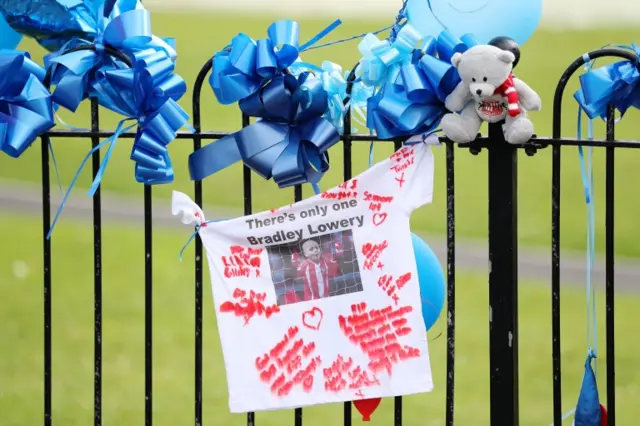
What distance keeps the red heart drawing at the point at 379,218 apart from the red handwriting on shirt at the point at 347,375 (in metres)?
0.39

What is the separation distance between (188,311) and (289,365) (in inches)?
177

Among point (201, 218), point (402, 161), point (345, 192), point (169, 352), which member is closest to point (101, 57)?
point (201, 218)

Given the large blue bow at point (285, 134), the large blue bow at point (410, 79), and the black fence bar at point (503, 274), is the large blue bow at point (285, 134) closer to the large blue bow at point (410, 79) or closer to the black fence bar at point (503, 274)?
the large blue bow at point (410, 79)

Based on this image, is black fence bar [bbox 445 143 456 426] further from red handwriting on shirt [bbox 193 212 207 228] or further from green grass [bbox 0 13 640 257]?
green grass [bbox 0 13 640 257]

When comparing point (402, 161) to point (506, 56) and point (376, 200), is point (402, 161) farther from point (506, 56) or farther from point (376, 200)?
point (506, 56)

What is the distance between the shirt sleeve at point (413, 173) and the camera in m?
2.96

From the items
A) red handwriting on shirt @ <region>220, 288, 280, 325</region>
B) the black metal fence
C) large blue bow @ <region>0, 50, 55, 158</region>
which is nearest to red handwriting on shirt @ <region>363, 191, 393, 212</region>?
the black metal fence

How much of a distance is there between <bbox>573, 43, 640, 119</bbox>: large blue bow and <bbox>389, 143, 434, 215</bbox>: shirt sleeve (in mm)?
442

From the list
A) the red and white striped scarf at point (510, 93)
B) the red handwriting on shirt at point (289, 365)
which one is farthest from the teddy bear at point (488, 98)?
the red handwriting on shirt at point (289, 365)

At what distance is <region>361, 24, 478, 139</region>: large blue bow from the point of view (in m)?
2.80

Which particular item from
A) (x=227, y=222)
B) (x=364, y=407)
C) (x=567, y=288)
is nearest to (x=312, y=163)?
(x=227, y=222)

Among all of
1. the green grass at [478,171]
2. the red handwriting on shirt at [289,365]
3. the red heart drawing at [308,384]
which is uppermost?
the green grass at [478,171]

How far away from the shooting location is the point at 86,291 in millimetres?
8031

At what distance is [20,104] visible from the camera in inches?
122
